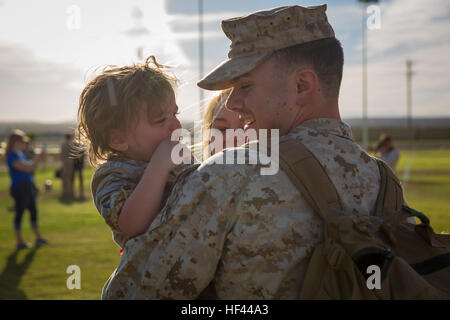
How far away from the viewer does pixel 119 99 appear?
2.55 m

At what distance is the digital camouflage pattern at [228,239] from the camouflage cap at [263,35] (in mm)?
515

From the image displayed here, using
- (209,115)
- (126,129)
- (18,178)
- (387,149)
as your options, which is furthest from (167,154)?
(387,149)

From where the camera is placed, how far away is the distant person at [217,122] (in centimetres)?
362

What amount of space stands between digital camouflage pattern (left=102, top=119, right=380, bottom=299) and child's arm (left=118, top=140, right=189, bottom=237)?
124 mm

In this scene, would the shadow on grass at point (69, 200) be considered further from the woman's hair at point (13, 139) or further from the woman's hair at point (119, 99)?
the woman's hair at point (119, 99)

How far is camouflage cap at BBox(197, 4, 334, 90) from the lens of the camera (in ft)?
7.07

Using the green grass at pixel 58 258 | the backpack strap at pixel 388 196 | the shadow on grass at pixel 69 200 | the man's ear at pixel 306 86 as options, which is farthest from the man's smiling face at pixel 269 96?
the shadow on grass at pixel 69 200

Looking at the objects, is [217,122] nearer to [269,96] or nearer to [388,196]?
[269,96]
